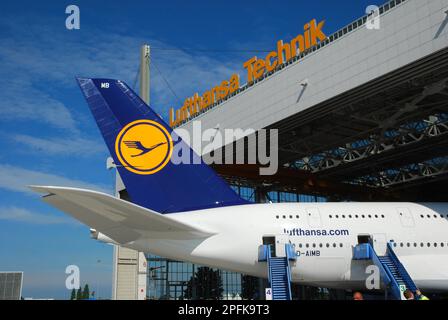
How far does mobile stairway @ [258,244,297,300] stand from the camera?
40.1 ft

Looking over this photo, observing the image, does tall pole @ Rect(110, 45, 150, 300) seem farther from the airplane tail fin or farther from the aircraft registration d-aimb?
the aircraft registration d-aimb

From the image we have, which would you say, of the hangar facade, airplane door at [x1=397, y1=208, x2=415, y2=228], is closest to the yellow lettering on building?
the hangar facade

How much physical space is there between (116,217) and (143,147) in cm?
296

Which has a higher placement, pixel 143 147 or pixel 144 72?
pixel 144 72

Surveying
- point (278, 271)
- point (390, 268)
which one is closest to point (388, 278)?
point (390, 268)

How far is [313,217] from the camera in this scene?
1329 centimetres

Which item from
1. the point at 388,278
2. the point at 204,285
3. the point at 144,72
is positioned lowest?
the point at 204,285

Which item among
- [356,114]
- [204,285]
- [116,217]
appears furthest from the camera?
[204,285]

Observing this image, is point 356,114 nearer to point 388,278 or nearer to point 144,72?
point 388,278

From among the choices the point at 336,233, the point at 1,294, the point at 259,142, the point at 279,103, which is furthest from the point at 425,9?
the point at 1,294

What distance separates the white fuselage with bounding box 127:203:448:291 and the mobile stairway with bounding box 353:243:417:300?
244 mm

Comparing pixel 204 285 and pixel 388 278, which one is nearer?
pixel 388 278

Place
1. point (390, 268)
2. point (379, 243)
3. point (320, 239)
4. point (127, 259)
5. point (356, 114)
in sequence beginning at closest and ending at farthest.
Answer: point (390, 268) → point (320, 239) → point (379, 243) → point (356, 114) → point (127, 259)
